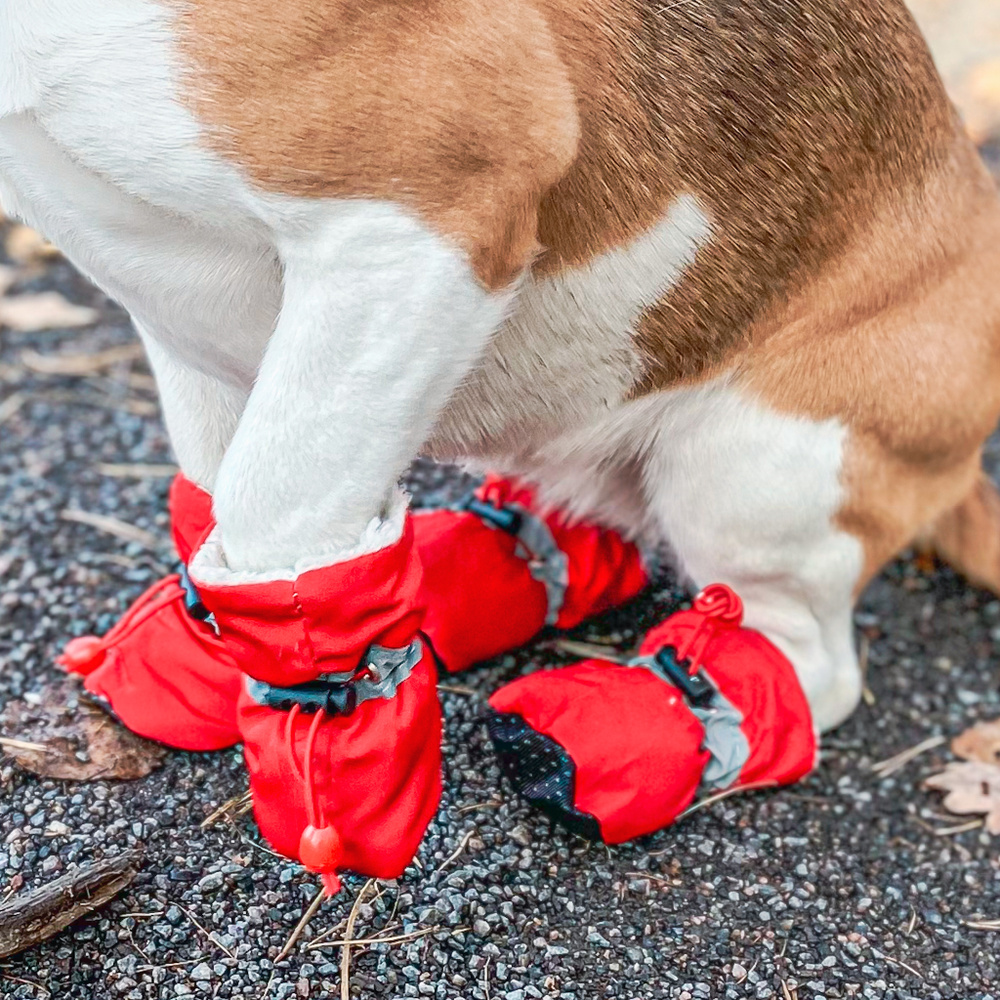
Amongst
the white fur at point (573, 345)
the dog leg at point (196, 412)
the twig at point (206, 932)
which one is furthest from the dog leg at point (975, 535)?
the twig at point (206, 932)

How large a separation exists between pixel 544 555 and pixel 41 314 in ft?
5.26

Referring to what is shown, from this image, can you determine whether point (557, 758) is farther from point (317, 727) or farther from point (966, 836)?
point (966, 836)

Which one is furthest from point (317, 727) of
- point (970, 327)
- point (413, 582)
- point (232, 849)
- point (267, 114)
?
point (970, 327)

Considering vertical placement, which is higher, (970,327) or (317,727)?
(970,327)

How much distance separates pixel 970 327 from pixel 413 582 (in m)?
0.94

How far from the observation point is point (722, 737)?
1.82 meters

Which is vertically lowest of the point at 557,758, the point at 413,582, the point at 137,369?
the point at 137,369

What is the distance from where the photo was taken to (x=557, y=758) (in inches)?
67.3

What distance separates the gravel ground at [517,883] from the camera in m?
1.54

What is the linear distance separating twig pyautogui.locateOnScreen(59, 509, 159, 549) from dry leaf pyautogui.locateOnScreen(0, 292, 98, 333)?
0.82 metres

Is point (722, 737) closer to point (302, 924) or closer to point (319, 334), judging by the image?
point (302, 924)

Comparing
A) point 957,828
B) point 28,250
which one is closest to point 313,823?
point 957,828

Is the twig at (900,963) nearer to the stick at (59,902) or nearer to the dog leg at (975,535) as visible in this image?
the dog leg at (975,535)

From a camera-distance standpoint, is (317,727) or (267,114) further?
(317,727)
